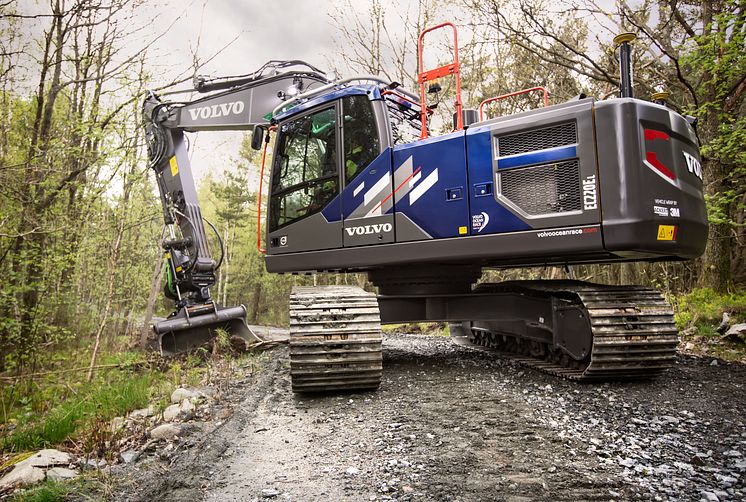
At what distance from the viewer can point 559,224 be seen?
3.70m

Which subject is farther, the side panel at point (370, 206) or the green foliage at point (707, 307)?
the green foliage at point (707, 307)

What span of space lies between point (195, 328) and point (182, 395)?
2.21 meters

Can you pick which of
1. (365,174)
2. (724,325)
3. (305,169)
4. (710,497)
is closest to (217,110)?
(305,169)

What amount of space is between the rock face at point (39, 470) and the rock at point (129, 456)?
26 cm

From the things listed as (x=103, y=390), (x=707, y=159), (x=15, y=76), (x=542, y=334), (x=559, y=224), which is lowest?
(x=103, y=390)

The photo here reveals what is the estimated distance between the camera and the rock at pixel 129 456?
2.86 metres

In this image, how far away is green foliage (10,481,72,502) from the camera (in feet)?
7.39

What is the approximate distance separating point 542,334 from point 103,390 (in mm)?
4890

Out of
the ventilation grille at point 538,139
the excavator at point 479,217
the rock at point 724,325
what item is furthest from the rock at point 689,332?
the ventilation grille at point 538,139

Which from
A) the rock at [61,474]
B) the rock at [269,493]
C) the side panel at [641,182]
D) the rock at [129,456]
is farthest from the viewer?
the side panel at [641,182]

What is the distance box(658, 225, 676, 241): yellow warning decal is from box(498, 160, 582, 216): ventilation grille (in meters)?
0.59

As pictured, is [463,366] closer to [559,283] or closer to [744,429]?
[559,283]

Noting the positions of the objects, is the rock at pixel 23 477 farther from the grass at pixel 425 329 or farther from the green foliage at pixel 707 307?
the grass at pixel 425 329

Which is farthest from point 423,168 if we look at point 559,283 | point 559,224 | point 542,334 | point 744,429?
point 744,429
